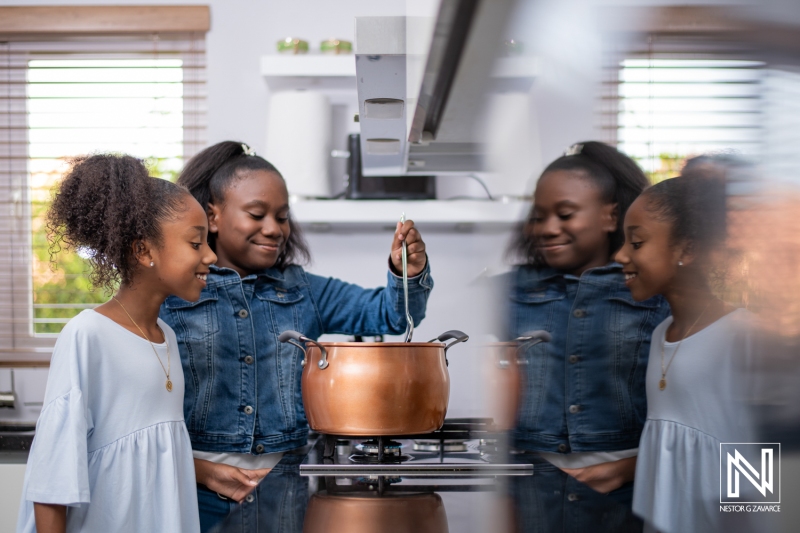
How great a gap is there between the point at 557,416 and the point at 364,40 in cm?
33

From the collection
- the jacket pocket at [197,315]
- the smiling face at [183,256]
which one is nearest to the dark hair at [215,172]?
the jacket pocket at [197,315]

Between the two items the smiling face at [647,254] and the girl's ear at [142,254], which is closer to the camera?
the smiling face at [647,254]

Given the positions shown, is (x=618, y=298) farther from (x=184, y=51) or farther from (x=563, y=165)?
(x=184, y=51)

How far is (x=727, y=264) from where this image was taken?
0.52 ft

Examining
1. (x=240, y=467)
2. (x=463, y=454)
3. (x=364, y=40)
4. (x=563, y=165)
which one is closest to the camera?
(x=563, y=165)

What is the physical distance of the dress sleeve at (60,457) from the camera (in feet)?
2.31

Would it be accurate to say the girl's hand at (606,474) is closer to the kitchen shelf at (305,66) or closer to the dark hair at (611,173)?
the dark hair at (611,173)

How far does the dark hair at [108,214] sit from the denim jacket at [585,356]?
628 millimetres

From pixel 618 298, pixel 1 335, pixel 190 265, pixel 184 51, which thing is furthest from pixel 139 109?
pixel 618 298

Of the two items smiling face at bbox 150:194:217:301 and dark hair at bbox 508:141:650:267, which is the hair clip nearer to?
dark hair at bbox 508:141:650:267

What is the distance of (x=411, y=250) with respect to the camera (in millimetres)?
998

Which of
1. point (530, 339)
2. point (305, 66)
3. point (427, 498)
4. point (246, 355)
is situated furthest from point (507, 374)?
point (305, 66)

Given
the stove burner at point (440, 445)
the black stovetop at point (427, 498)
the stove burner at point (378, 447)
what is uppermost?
the black stovetop at point (427, 498)

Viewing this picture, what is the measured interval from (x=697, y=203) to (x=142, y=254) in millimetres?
817
